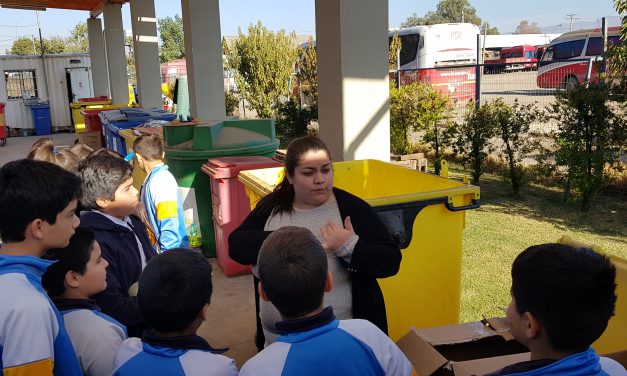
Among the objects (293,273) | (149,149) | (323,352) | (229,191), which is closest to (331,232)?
(293,273)

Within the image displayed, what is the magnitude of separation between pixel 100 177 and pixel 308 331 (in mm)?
1519

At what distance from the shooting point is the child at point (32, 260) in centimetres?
158

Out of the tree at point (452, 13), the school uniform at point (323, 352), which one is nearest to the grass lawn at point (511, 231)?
the school uniform at point (323, 352)

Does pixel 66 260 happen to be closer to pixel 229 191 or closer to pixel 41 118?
pixel 229 191

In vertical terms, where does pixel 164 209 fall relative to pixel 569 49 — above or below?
below

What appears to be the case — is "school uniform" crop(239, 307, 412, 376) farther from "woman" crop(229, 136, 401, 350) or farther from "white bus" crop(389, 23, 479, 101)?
"white bus" crop(389, 23, 479, 101)

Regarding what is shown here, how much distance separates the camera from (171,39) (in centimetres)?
8612

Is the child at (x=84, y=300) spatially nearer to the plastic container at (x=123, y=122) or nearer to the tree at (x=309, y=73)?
the plastic container at (x=123, y=122)

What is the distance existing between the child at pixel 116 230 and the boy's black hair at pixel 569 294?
154cm

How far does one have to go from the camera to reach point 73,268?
1.95 m

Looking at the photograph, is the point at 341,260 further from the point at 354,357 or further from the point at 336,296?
the point at 354,357

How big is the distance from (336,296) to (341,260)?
162mm

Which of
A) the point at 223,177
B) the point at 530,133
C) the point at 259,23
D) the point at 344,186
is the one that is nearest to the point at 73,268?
the point at 344,186

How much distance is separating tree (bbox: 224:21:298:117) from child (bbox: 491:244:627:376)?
16062 mm
